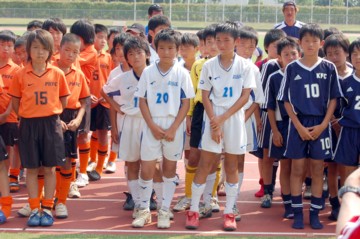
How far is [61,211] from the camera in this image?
6.44 m

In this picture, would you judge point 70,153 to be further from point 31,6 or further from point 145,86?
point 31,6

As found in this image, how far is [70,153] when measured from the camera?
6684mm

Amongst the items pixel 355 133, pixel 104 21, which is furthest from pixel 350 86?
pixel 104 21

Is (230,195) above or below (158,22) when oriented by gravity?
below

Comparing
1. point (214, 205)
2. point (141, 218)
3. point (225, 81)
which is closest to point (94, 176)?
point (214, 205)

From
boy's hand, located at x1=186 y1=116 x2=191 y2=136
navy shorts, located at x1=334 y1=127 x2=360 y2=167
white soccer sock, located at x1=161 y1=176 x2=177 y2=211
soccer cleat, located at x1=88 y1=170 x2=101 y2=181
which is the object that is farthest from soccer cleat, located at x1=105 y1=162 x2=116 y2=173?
navy shorts, located at x1=334 y1=127 x2=360 y2=167

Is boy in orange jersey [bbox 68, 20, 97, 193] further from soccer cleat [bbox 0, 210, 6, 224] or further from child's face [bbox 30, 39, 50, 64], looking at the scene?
child's face [bbox 30, 39, 50, 64]

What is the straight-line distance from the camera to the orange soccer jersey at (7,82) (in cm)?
684

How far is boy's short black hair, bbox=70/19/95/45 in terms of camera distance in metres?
7.78

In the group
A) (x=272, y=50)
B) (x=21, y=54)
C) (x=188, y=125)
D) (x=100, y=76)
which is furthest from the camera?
(x=100, y=76)

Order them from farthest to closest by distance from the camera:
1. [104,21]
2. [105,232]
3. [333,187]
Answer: [104,21], [333,187], [105,232]

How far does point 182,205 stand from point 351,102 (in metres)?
2.00

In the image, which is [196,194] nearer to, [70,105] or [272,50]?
[70,105]

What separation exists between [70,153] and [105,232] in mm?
1074
